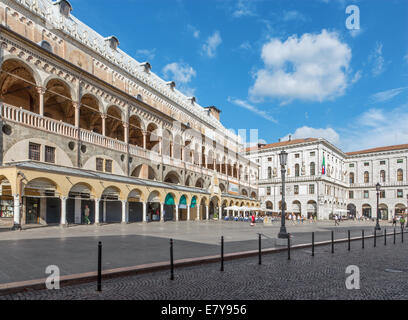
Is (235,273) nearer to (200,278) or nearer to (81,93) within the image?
(200,278)

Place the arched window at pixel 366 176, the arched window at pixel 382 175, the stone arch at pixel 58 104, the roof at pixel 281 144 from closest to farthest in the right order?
1. the stone arch at pixel 58 104
2. the roof at pixel 281 144
3. the arched window at pixel 382 175
4. the arched window at pixel 366 176

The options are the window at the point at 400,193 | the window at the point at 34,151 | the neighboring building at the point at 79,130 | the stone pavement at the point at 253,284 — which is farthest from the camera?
the window at the point at 400,193

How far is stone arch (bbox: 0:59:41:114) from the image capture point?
74.3 feet

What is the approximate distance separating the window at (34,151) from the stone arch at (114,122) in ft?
31.7

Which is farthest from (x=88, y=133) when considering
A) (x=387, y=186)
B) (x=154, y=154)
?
(x=387, y=186)

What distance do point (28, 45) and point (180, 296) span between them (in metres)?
22.1

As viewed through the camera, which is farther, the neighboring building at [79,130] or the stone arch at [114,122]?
the stone arch at [114,122]

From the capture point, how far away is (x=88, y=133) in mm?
26469

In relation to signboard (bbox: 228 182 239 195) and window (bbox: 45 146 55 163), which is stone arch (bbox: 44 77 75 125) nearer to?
window (bbox: 45 146 55 163)

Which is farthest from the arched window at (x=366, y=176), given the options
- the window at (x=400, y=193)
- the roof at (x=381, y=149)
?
the window at (x=400, y=193)

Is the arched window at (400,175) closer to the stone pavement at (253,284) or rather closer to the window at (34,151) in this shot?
the stone pavement at (253,284)

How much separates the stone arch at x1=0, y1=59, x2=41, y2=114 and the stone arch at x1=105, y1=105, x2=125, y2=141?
6658 mm

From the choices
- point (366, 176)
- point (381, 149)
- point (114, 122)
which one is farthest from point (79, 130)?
point (366, 176)

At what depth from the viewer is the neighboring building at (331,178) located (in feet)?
246
